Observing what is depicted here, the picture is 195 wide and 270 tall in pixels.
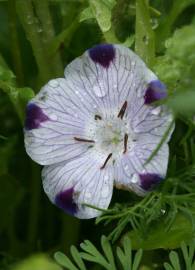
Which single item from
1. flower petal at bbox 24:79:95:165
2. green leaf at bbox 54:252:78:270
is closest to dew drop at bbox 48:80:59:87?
flower petal at bbox 24:79:95:165

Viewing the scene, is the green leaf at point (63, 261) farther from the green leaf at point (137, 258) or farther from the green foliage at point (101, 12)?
the green foliage at point (101, 12)

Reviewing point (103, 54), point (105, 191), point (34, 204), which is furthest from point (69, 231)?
point (103, 54)

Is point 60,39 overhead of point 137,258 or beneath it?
overhead

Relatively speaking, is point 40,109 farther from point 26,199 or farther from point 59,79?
point 26,199

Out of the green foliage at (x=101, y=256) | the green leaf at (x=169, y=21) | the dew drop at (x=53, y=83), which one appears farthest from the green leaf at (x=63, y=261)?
the green leaf at (x=169, y=21)

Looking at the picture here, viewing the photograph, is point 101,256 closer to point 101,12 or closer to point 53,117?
point 53,117

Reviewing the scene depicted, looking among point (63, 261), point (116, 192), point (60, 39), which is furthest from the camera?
point (116, 192)

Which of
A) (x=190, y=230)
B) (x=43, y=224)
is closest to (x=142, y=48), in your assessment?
(x=190, y=230)
